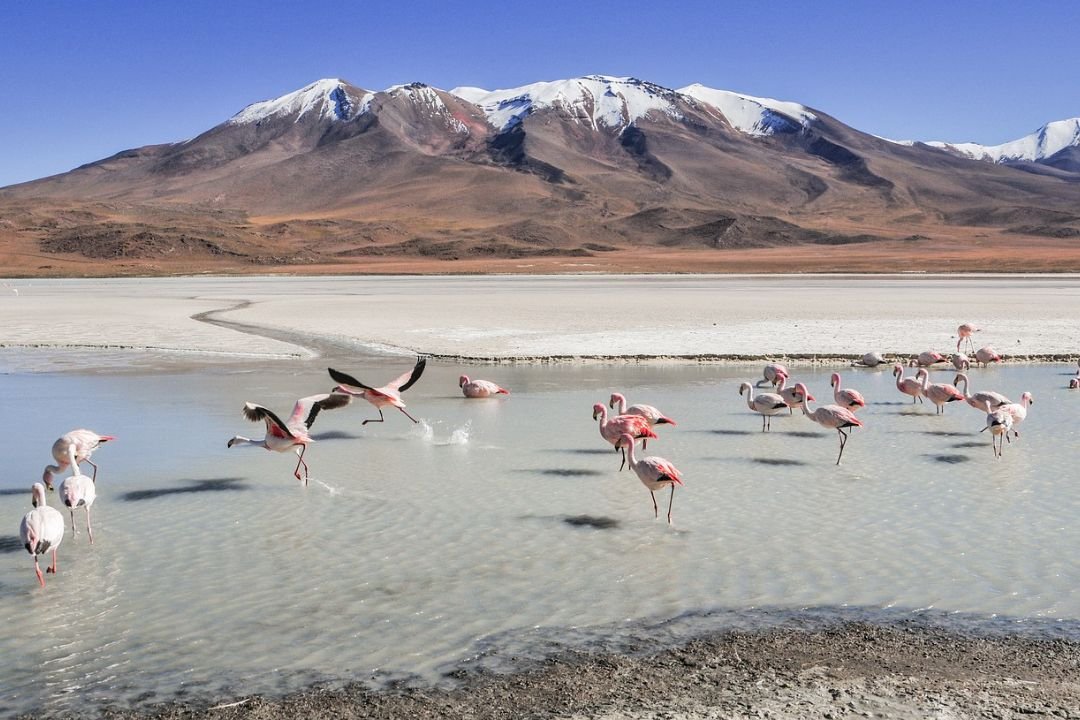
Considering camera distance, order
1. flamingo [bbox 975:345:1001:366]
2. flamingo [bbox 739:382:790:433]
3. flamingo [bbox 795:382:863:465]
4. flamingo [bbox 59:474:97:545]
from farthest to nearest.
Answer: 1. flamingo [bbox 975:345:1001:366]
2. flamingo [bbox 739:382:790:433]
3. flamingo [bbox 795:382:863:465]
4. flamingo [bbox 59:474:97:545]

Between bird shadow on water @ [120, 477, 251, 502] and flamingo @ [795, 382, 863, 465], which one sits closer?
bird shadow on water @ [120, 477, 251, 502]

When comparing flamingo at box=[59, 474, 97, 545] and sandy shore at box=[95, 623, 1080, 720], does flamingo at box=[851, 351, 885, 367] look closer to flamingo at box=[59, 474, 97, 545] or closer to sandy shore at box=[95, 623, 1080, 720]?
sandy shore at box=[95, 623, 1080, 720]

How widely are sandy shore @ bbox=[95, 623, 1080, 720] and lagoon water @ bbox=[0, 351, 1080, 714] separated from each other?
0.89 feet

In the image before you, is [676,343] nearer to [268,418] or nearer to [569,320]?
[569,320]

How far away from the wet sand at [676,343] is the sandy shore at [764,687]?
12mm

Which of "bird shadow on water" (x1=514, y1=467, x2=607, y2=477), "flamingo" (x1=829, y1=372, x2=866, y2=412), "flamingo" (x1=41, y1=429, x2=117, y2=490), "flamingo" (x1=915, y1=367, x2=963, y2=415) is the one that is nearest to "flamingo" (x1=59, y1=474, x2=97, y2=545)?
"flamingo" (x1=41, y1=429, x2=117, y2=490)

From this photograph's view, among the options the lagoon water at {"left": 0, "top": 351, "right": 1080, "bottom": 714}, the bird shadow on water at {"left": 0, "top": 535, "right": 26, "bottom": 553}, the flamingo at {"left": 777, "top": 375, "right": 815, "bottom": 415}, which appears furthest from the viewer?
the flamingo at {"left": 777, "top": 375, "right": 815, "bottom": 415}

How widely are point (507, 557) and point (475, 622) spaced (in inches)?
47.4

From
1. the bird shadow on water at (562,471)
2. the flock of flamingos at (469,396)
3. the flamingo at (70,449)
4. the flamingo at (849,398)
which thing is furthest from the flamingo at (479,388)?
the flamingo at (70,449)

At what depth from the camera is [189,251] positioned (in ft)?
317

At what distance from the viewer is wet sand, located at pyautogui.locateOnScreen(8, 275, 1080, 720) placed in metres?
4.69

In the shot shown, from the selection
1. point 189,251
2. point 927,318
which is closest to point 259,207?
point 189,251

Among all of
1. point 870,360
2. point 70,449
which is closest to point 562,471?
point 70,449

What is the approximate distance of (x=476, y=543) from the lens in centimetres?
725
